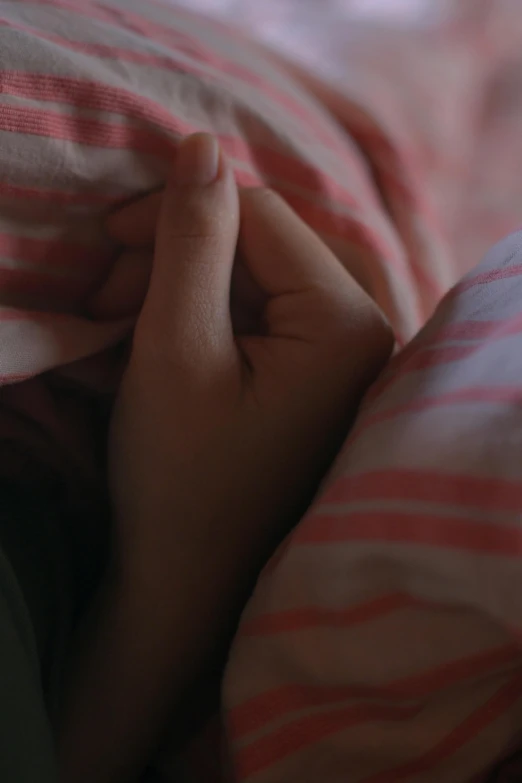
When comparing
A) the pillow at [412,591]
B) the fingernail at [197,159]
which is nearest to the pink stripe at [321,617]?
the pillow at [412,591]

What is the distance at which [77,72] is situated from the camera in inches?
13.8

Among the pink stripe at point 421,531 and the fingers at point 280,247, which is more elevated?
the fingers at point 280,247

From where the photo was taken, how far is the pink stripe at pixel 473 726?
1.06 feet

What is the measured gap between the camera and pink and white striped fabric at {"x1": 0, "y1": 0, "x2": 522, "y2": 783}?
0.95 feet

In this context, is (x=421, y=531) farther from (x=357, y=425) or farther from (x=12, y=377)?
(x=12, y=377)

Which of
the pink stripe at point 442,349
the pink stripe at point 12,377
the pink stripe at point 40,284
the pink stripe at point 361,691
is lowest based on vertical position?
the pink stripe at point 361,691

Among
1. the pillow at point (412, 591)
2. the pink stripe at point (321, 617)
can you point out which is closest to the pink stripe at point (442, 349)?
the pillow at point (412, 591)

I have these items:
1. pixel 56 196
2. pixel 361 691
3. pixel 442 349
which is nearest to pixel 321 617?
pixel 361 691

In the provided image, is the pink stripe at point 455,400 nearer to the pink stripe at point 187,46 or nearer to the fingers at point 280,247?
the fingers at point 280,247

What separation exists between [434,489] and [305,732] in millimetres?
140

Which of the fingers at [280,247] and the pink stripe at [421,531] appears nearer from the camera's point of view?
the pink stripe at [421,531]

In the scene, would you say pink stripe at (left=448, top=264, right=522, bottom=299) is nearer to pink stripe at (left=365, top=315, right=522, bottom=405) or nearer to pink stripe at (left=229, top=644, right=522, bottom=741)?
pink stripe at (left=365, top=315, right=522, bottom=405)

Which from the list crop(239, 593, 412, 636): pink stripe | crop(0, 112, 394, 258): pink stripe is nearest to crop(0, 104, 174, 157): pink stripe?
crop(0, 112, 394, 258): pink stripe

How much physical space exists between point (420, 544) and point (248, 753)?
5.8 inches
